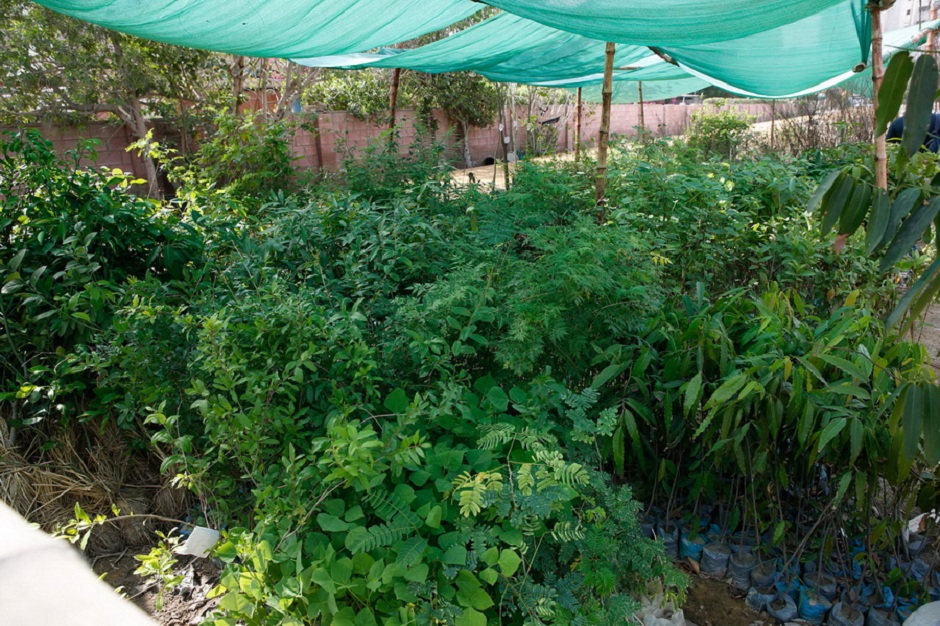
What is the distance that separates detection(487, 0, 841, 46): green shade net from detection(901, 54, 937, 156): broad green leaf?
159cm

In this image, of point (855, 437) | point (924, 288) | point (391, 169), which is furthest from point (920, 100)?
point (391, 169)

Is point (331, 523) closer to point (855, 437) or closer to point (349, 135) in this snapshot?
point (855, 437)

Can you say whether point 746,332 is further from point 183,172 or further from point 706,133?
point 706,133

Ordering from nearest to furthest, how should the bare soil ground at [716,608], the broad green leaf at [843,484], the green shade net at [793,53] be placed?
the broad green leaf at [843,484] < the bare soil ground at [716,608] < the green shade net at [793,53]

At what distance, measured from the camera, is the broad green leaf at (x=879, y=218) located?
1.25 m

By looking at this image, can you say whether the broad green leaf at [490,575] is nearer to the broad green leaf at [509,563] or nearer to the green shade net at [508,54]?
the broad green leaf at [509,563]

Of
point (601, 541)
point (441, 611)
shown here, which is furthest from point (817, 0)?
point (441, 611)

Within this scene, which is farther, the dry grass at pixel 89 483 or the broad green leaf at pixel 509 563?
the dry grass at pixel 89 483

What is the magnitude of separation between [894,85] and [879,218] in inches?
9.3

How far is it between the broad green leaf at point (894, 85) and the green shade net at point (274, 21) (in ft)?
9.00

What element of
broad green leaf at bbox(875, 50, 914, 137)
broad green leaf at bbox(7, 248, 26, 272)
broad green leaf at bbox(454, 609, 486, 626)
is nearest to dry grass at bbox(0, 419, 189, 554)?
broad green leaf at bbox(7, 248, 26, 272)

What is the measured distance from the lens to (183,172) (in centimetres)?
441

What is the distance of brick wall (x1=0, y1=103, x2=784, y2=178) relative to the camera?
789cm

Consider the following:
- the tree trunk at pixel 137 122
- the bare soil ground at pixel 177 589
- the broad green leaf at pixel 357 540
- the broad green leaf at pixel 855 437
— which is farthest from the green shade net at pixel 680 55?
the tree trunk at pixel 137 122
